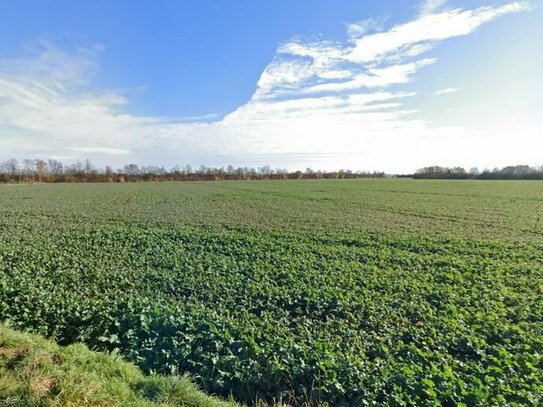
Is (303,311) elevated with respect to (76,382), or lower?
lower

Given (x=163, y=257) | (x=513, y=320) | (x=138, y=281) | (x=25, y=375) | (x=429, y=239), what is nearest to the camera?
(x=25, y=375)

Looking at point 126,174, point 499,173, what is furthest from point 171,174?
point 499,173

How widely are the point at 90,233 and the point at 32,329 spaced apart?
496 inches

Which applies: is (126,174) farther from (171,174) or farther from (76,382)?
(76,382)

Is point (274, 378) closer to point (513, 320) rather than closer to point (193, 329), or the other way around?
point (193, 329)

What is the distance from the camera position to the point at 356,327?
6.74 metres

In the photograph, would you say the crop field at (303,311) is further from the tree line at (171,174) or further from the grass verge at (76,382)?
the tree line at (171,174)

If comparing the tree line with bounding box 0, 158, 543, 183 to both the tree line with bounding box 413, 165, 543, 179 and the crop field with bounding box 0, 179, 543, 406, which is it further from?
the crop field with bounding box 0, 179, 543, 406

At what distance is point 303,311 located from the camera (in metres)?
7.70

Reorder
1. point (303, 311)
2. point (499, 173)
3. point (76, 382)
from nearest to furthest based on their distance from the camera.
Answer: point (76, 382) → point (303, 311) → point (499, 173)

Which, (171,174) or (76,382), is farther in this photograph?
(171,174)

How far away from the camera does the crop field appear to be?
4.82 meters

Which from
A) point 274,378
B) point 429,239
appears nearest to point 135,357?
point 274,378

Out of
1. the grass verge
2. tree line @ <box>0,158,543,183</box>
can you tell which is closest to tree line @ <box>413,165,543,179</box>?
tree line @ <box>0,158,543,183</box>
